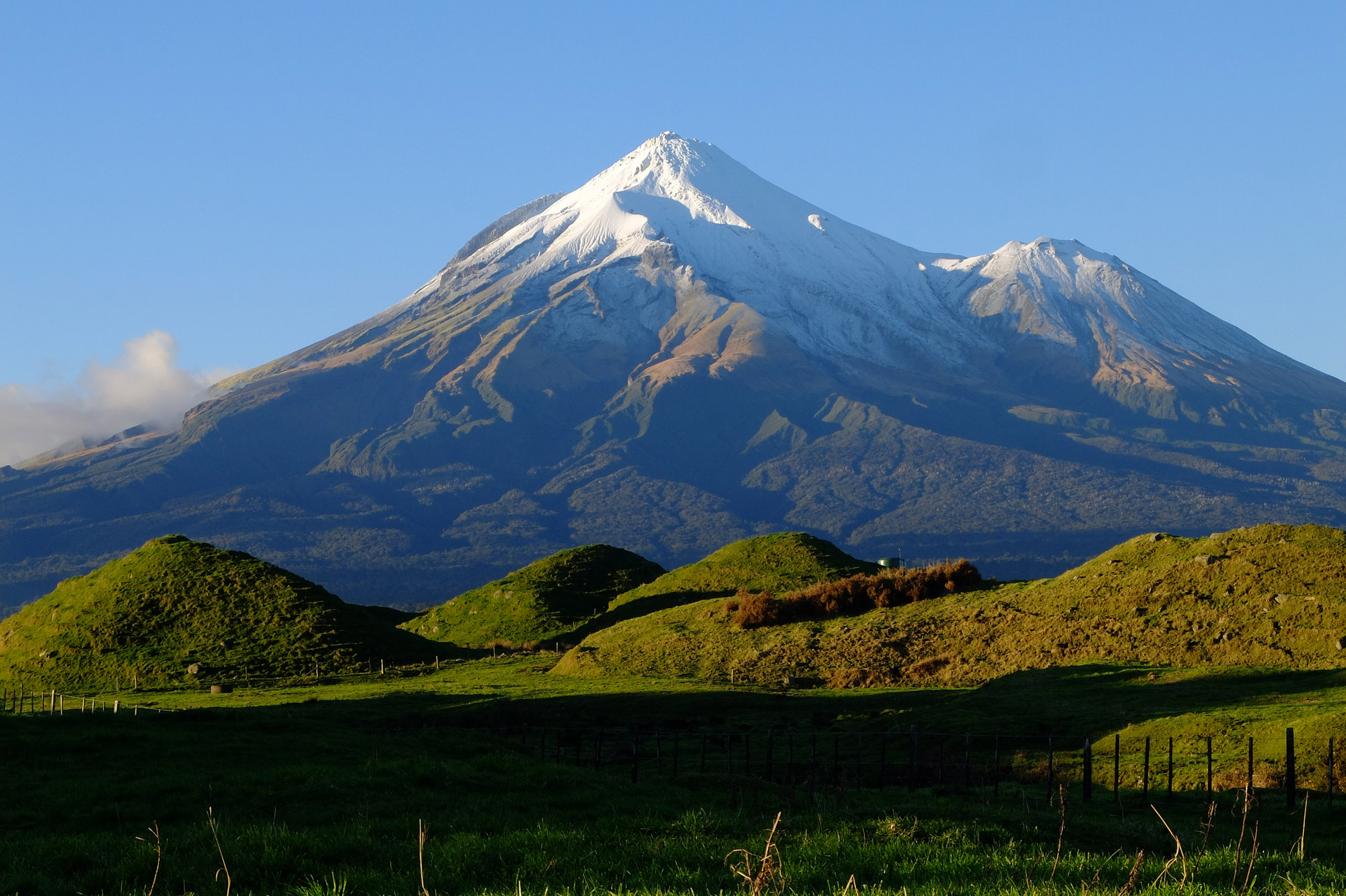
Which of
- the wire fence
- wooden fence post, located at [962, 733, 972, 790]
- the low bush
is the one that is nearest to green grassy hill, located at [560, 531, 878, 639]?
the low bush

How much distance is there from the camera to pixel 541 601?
102188mm

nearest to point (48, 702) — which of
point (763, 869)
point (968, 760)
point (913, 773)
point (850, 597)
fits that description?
point (850, 597)

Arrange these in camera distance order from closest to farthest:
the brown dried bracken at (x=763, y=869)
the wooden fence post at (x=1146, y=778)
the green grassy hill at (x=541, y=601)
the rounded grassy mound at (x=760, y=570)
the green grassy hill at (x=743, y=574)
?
the brown dried bracken at (x=763, y=869) < the wooden fence post at (x=1146, y=778) < the green grassy hill at (x=743, y=574) < the rounded grassy mound at (x=760, y=570) < the green grassy hill at (x=541, y=601)

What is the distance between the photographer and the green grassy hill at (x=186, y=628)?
7631 centimetres

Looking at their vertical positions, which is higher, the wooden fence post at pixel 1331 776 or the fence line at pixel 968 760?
the wooden fence post at pixel 1331 776

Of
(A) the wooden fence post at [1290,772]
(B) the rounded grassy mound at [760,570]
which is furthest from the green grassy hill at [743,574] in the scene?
(A) the wooden fence post at [1290,772]

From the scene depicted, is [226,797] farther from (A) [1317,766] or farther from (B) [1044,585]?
(B) [1044,585]

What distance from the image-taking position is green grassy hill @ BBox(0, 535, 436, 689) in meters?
76.3

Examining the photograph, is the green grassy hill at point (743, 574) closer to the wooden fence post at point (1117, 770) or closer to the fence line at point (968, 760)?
the fence line at point (968, 760)

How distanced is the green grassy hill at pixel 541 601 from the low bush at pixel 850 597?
2440 centimetres

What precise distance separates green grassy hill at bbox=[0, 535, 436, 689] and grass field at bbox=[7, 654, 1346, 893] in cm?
2657

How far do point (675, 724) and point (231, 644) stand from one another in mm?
41815

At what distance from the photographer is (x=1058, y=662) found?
184 ft

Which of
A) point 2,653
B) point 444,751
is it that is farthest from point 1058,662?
point 2,653
